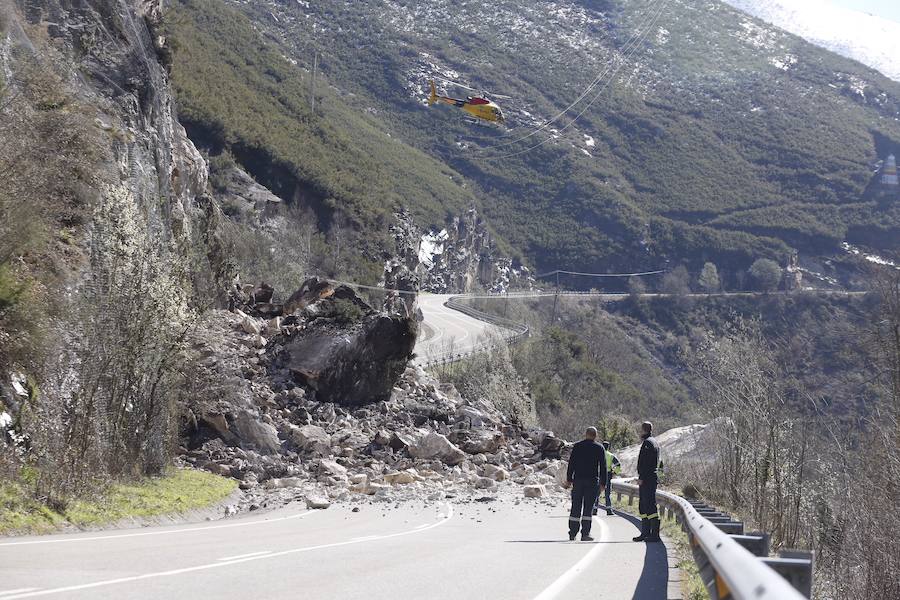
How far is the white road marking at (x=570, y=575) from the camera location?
26.0 ft

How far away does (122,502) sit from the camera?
631 inches

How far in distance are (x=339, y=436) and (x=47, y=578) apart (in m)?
24.2

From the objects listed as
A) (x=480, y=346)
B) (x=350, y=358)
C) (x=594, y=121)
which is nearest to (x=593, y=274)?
(x=594, y=121)

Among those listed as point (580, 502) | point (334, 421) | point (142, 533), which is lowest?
point (334, 421)

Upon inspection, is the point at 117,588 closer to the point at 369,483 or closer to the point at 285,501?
the point at 285,501

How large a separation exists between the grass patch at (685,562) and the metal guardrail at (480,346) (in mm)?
45730

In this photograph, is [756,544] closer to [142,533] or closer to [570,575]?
[570,575]

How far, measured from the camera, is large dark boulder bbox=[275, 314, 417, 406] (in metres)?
34.2

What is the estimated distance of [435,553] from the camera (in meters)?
10.9

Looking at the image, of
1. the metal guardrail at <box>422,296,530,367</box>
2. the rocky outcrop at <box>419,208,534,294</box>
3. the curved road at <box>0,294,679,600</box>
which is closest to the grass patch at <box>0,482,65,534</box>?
the curved road at <box>0,294,679,600</box>

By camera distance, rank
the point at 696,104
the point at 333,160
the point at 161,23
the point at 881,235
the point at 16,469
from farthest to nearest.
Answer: the point at 696,104 → the point at 881,235 → the point at 333,160 → the point at 161,23 → the point at 16,469

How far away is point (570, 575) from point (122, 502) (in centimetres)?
955

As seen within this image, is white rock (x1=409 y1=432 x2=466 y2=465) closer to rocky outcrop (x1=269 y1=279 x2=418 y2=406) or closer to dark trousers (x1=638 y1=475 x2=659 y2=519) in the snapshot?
rocky outcrop (x1=269 y1=279 x2=418 y2=406)

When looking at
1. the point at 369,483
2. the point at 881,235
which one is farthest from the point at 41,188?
the point at 881,235
